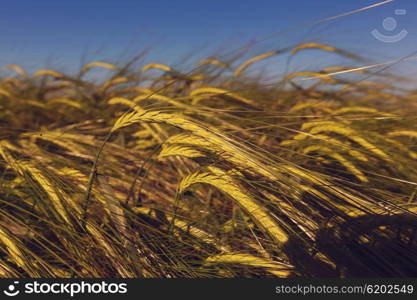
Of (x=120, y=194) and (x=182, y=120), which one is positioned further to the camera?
(x=120, y=194)

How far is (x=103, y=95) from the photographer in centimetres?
135

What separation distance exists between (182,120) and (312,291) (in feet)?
0.84

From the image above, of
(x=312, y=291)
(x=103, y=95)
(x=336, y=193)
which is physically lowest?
(x=312, y=291)

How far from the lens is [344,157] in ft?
2.30

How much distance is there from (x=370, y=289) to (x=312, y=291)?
7cm

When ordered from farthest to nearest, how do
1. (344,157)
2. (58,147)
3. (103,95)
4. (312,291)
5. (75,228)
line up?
(103,95), (58,147), (344,157), (75,228), (312,291)

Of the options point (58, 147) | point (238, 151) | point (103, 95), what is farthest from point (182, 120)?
point (103, 95)

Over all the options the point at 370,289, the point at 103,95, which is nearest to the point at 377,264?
the point at 370,289

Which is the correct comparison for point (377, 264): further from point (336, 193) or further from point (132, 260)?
point (132, 260)

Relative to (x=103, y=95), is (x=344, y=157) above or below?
below

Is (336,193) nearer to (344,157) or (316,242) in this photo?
(316,242)

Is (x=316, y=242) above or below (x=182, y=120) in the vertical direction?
below

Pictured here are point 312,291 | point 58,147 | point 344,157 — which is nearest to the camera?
point 312,291

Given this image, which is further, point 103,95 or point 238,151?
point 103,95
